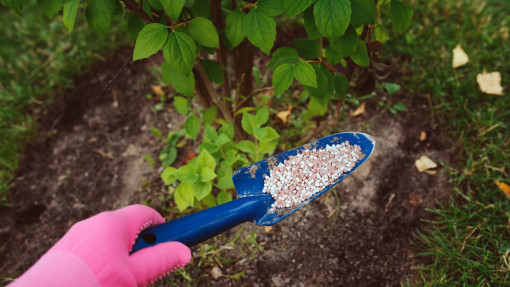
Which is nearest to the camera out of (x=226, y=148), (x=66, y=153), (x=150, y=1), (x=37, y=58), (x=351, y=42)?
(x=150, y=1)

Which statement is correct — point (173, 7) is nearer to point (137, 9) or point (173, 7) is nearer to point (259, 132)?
point (137, 9)

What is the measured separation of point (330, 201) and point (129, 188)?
111 cm

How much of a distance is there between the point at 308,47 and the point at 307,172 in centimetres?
52

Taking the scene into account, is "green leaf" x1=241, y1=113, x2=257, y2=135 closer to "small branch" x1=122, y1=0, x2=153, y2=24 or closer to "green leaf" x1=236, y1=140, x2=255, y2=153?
"green leaf" x1=236, y1=140, x2=255, y2=153

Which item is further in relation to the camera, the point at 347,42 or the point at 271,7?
the point at 347,42

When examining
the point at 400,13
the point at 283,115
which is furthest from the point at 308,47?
the point at 283,115

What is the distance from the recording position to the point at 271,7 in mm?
1025

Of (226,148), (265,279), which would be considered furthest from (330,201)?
(226,148)

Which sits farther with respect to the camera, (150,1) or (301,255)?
(301,255)

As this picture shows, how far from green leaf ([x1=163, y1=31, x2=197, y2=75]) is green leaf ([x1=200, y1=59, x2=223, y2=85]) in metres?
0.39

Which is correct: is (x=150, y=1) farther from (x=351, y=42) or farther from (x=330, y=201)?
(x=330, y=201)

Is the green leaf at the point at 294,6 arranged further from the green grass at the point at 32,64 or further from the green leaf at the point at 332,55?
the green grass at the point at 32,64

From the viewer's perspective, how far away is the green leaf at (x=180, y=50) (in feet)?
3.17

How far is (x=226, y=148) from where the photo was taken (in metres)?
1.55
